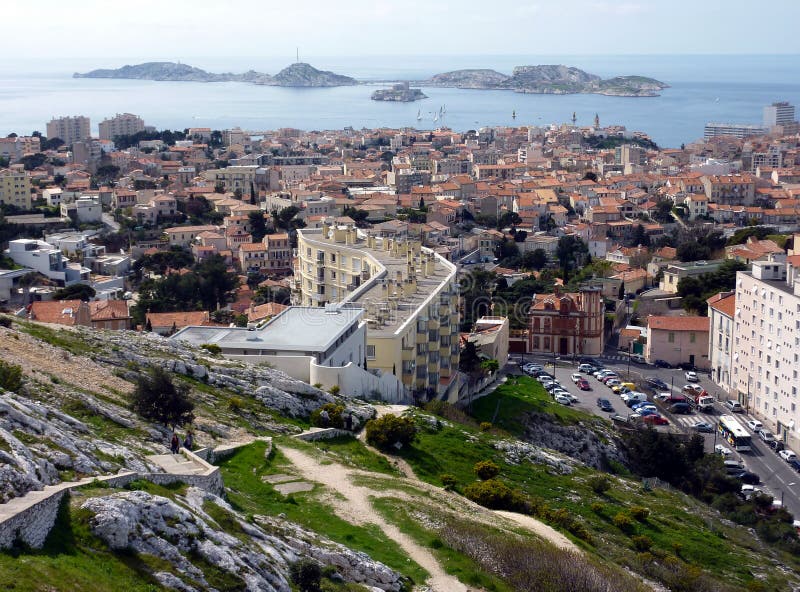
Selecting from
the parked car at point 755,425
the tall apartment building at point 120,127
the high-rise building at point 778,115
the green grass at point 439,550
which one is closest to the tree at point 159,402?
the green grass at point 439,550

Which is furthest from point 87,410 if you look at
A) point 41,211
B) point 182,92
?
point 182,92

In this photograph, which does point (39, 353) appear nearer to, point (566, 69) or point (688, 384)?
point (688, 384)

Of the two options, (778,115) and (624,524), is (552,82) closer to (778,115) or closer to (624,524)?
(778,115)

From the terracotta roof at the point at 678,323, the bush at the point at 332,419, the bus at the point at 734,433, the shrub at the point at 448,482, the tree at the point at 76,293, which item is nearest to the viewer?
the shrub at the point at 448,482

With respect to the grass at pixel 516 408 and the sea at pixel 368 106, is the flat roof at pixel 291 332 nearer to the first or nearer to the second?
the grass at pixel 516 408

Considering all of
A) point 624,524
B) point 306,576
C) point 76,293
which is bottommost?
point 76,293

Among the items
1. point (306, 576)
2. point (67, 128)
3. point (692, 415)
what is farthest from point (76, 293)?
point (67, 128)
